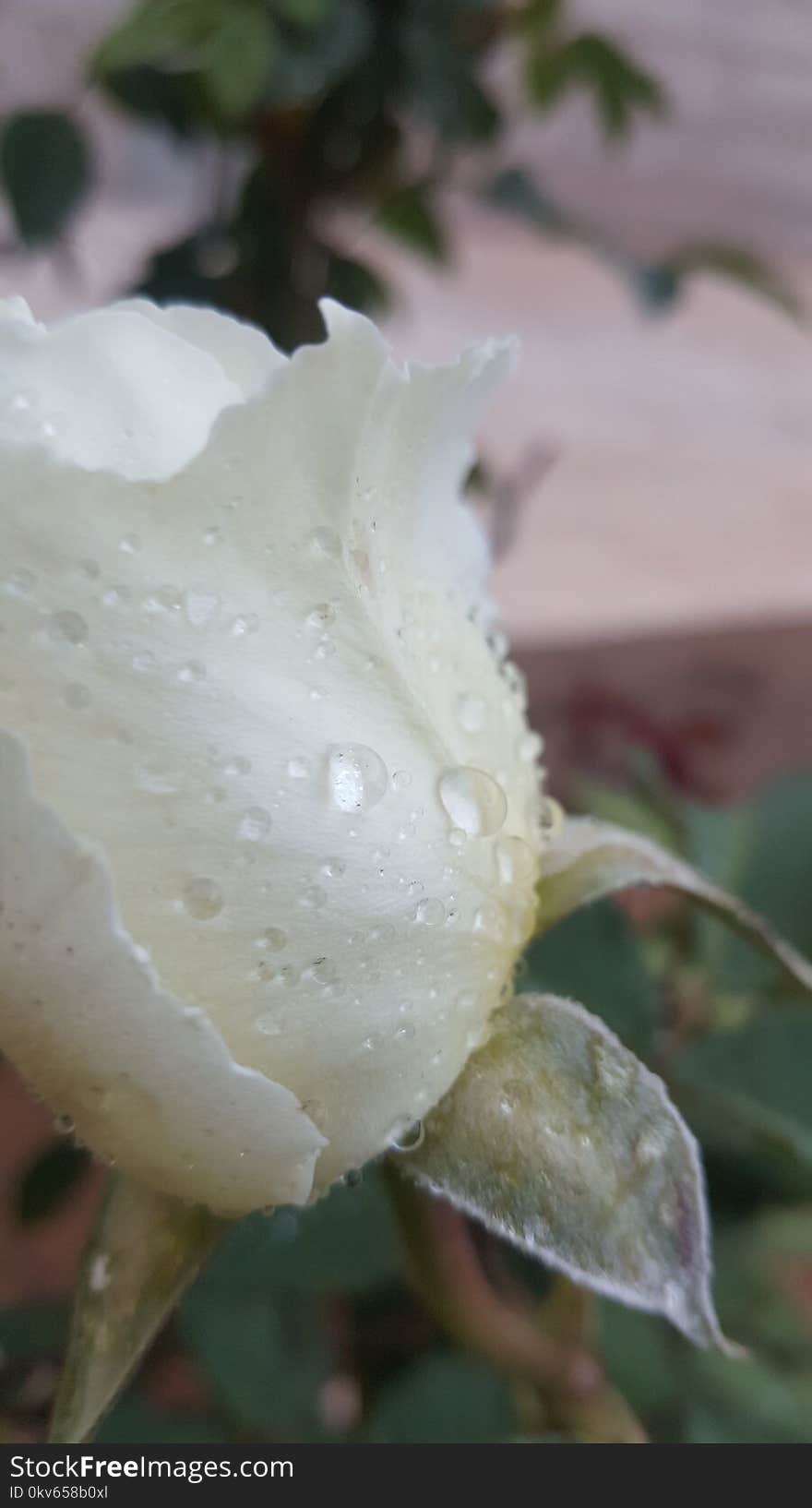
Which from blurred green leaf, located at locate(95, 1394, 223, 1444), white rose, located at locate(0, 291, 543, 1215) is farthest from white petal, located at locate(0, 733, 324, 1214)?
blurred green leaf, located at locate(95, 1394, 223, 1444)

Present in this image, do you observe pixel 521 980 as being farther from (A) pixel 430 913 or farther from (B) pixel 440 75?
(B) pixel 440 75

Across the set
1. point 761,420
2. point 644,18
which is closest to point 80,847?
point 761,420

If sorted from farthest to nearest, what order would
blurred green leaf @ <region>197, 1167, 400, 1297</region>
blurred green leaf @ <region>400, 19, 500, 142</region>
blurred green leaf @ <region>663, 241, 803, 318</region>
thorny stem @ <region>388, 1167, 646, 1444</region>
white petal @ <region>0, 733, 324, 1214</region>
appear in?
1. blurred green leaf @ <region>663, 241, 803, 318</region>
2. blurred green leaf @ <region>400, 19, 500, 142</region>
3. blurred green leaf @ <region>197, 1167, 400, 1297</region>
4. thorny stem @ <region>388, 1167, 646, 1444</region>
5. white petal @ <region>0, 733, 324, 1214</region>

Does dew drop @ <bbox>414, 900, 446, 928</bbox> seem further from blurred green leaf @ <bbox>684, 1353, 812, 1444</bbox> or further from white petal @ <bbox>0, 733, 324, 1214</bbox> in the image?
blurred green leaf @ <bbox>684, 1353, 812, 1444</bbox>

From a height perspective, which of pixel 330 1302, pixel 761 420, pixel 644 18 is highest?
pixel 644 18

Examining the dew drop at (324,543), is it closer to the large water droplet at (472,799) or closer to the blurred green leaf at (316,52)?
the large water droplet at (472,799)

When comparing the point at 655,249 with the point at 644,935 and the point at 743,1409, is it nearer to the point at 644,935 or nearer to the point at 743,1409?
the point at 644,935
